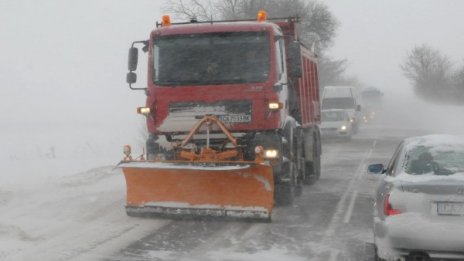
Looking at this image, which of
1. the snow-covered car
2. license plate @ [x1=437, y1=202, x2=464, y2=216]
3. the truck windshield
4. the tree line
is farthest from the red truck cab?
the tree line

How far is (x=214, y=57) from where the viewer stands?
1116cm

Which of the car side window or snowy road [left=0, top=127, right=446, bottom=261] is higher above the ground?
the car side window

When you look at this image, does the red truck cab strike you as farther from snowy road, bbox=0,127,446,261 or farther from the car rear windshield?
the car rear windshield

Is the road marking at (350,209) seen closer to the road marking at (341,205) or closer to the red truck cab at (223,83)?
the road marking at (341,205)

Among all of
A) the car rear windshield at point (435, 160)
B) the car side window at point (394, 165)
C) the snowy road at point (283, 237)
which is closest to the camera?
the car rear windshield at point (435, 160)

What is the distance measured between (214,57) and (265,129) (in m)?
1.46

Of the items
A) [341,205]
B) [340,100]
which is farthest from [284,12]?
[341,205]

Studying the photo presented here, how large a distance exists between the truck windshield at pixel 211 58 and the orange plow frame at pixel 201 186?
0.90m

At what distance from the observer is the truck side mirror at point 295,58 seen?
1138cm

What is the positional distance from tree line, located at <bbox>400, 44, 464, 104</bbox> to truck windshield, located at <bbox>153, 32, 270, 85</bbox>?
7468 centimetres

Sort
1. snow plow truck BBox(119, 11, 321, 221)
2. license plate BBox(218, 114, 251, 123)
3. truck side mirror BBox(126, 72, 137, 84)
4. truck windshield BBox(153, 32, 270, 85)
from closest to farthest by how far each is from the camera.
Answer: snow plow truck BBox(119, 11, 321, 221), license plate BBox(218, 114, 251, 123), truck windshield BBox(153, 32, 270, 85), truck side mirror BBox(126, 72, 137, 84)

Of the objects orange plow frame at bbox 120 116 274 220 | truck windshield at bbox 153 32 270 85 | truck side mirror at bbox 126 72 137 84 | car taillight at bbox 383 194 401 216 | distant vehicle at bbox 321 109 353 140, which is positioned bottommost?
distant vehicle at bbox 321 109 353 140

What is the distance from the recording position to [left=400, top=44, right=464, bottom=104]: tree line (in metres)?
96.6

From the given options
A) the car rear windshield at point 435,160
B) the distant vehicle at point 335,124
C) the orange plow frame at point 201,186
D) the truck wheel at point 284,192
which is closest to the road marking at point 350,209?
the truck wheel at point 284,192
